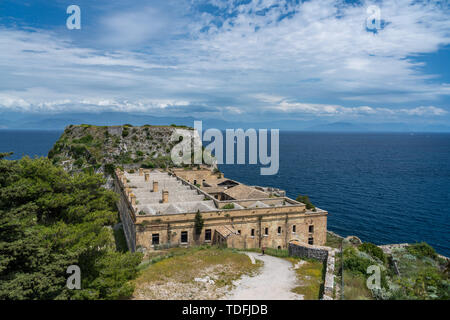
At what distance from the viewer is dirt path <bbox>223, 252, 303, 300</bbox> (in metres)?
20.6

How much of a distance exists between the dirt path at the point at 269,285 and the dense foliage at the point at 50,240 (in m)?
7.48

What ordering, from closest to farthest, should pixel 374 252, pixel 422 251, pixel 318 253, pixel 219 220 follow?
1. pixel 318 253
2. pixel 374 252
3. pixel 422 251
4. pixel 219 220

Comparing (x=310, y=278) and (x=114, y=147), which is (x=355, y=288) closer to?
(x=310, y=278)

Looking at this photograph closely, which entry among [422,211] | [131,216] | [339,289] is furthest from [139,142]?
[339,289]

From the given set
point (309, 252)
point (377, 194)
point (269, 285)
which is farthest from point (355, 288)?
point (377, 194)

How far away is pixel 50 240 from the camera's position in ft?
61.6

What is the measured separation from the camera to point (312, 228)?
45.1 meters

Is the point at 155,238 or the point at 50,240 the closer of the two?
the point at 50,240

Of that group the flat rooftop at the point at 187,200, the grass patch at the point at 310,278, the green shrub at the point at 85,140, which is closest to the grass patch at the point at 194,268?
the grass patch at the point at 310,278

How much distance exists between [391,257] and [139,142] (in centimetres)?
8708

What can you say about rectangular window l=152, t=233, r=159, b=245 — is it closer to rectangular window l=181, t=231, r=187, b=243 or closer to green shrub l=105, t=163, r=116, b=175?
rectangular window l=181, t=231, r=187, b=243

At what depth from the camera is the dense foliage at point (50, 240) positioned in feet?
54.4

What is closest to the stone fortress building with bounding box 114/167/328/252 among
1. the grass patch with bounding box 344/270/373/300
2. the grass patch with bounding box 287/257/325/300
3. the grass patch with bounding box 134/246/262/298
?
the grass patch with bounding box 134/246/262/298

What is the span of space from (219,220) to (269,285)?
688 inches
